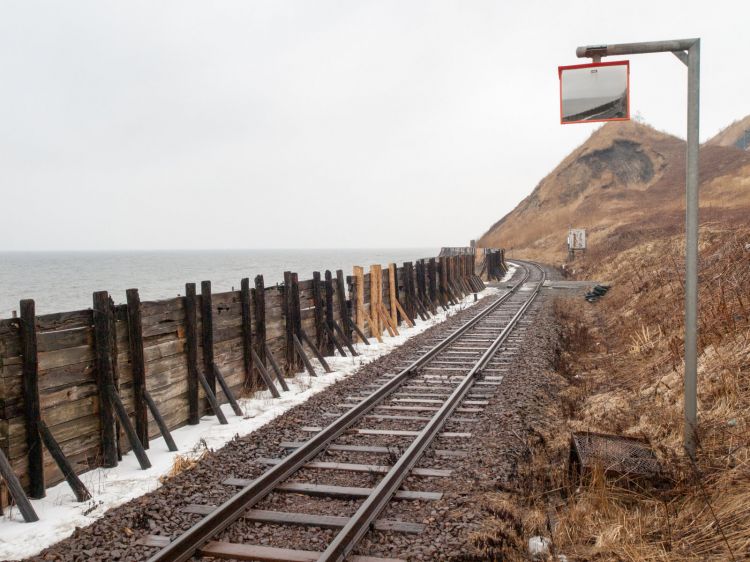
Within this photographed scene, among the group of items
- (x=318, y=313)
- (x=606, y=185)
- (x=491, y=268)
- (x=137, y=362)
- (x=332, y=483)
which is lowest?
(x=332, y=483)

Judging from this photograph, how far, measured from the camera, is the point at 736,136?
365ft

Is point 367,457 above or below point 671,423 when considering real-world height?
below

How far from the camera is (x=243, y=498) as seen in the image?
17.5 ft

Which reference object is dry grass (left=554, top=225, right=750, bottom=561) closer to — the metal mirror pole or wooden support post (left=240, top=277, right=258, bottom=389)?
the metal mirror pole

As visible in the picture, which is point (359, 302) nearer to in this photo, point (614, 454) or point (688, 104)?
point (614, 454)

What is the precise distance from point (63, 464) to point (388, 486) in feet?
10.1

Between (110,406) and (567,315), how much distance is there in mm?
14617

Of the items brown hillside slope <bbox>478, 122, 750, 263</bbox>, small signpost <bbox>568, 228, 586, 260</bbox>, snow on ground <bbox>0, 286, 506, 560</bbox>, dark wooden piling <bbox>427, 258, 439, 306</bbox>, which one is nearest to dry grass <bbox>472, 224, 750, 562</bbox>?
snow on ground <bbox>0, 286, 506, 560</bbox>

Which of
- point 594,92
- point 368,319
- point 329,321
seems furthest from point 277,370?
point 594,92

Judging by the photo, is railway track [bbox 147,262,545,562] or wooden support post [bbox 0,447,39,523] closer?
railway track [bbox 147,262,545,562]

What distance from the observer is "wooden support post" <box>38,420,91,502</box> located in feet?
19.1

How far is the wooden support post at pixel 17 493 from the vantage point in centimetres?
532

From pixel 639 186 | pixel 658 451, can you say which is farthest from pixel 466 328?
pixel 639 186

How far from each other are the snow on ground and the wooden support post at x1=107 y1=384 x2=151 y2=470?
0.37 feet
